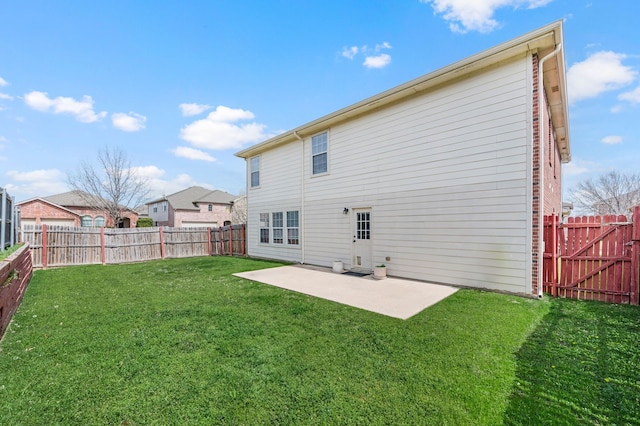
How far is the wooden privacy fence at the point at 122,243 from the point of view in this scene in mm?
10039

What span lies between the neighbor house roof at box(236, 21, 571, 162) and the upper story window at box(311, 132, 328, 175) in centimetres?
29

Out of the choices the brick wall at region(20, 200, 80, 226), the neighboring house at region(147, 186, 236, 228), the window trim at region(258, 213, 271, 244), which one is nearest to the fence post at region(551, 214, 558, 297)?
the window trim at region(258, 213, 271, 244)

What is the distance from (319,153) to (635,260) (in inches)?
322

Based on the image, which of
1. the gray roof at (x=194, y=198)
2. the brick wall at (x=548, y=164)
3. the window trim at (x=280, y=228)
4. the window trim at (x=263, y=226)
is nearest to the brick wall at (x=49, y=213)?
the gray roof at (x=194, y=198)

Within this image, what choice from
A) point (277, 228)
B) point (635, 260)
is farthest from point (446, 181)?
point (277, 228)

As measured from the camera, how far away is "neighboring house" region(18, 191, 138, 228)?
78.7ft

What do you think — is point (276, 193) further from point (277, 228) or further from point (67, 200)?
point (67, 200)

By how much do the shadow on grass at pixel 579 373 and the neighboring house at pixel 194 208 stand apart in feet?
94.1

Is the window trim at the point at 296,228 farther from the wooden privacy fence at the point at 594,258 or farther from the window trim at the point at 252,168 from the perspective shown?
Result: the wooden privacy fence at the point at 594,258

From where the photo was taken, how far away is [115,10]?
8172 mm

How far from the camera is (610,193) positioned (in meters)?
22.2

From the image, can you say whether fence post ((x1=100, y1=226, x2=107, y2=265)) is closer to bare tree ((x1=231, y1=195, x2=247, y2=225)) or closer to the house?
the house

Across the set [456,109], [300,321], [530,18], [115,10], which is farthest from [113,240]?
[530,18]

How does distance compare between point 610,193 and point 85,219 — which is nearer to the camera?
point 610,193
